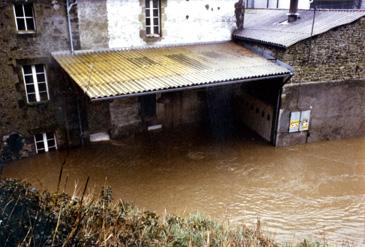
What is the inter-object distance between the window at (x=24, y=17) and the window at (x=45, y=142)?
152 inches

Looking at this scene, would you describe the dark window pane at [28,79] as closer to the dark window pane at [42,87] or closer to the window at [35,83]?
the window at [35,83]

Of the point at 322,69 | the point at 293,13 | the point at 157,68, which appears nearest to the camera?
the point at 157,68

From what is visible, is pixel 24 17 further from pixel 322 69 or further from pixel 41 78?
pixel 322 69

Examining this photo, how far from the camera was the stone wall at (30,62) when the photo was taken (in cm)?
1082

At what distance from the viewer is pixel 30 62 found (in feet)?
37.0

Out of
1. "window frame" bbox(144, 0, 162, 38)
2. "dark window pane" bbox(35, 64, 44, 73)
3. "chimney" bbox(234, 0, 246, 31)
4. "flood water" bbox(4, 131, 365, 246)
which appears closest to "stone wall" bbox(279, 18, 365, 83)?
"flood water" bbox(4, 131, 365, 246)

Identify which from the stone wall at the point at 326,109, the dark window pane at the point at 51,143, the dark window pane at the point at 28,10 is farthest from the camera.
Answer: the stone wall at the point at 326,109

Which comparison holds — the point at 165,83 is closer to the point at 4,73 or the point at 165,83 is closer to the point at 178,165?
the point at 178,165

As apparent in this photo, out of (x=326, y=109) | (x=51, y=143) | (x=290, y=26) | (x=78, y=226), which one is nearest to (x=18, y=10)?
(x=51, y=143)

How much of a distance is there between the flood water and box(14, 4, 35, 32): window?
15.1ft

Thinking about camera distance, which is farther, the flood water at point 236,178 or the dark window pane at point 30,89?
the dark window pane at point 30,89

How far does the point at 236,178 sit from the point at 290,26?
7.23m

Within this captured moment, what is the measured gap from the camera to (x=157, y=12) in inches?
523

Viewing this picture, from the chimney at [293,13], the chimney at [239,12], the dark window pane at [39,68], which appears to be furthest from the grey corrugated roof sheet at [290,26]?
Answer: the dark window pane at [39,68]
